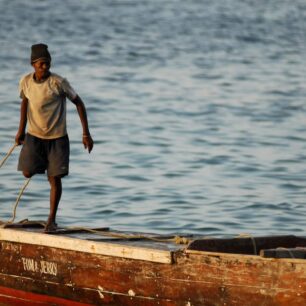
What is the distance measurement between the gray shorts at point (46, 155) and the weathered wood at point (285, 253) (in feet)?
7.08

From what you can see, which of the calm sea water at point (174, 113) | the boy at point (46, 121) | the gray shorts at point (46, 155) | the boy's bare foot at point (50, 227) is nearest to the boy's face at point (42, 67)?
the boy at point (46, 121)

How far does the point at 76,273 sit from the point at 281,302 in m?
1.95

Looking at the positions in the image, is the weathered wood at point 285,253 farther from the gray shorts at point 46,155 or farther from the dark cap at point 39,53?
the dark cap at point 39,53

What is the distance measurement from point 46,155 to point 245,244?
1.89 meters

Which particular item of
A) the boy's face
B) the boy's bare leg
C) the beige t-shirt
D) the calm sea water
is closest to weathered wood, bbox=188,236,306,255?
the boy's bare leg

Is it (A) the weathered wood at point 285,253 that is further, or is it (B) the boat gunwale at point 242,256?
(A) the weathered wood at point 285,253

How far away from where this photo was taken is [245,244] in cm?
1057

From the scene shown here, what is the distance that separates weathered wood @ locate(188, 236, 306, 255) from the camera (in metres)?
10.2

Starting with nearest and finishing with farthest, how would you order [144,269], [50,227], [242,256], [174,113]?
[242,256] < [144,269] < [50,227] < [174,113]

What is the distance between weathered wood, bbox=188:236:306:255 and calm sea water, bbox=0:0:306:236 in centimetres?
384

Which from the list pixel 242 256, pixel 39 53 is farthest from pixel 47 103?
pixel 242 256

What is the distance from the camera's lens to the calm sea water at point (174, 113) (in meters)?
16.2

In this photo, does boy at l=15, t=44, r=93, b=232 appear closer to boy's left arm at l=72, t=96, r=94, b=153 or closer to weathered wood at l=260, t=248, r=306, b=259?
boy's left arm at l=72, t=96, r=94, b=153

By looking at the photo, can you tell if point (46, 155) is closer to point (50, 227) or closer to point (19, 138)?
point (19, 138)
